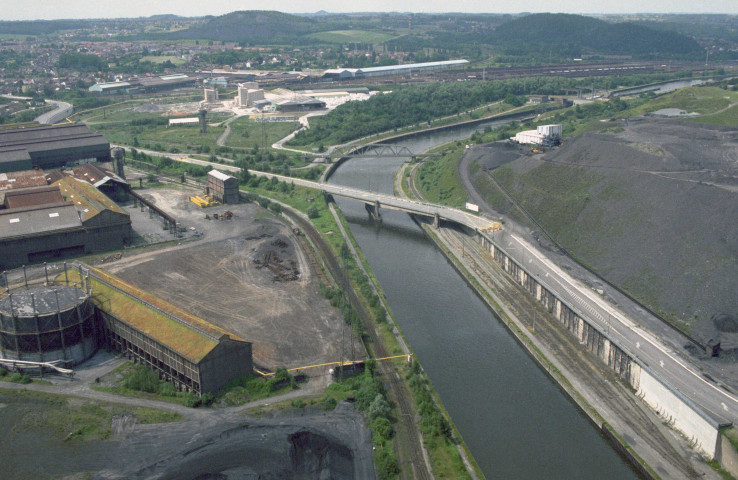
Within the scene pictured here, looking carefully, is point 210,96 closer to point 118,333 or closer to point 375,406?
point 118,333

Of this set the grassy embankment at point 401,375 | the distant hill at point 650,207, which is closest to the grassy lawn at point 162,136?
the grassy embankment at point 401,375

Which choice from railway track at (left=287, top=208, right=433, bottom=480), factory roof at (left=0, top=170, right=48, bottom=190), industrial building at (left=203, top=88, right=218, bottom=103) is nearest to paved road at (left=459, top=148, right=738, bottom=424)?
railway track at (left=287, top=208, right=433, bottom=480)

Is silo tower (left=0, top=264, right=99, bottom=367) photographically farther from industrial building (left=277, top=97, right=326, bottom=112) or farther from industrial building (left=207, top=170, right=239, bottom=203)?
industrial building (left=277, top=97, right=326, bottom=112)

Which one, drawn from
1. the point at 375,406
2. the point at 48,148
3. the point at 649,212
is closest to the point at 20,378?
the point at 375,406

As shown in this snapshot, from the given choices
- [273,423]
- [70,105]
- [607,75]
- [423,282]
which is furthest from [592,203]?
[607,75]

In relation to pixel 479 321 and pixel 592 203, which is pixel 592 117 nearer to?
pixel 592 203

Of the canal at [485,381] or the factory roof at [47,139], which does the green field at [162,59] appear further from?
the canal at [485,381]
